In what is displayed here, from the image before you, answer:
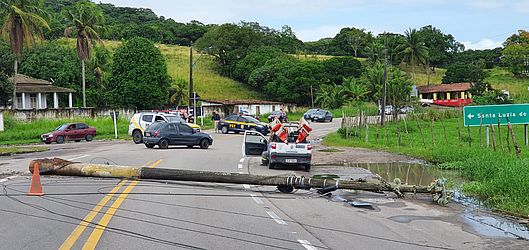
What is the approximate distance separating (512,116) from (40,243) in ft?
74.0

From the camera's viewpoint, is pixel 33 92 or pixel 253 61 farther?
pixel 253 61

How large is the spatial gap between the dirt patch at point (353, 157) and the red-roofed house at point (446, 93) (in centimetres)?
6269

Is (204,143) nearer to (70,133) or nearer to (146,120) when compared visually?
(146,120)

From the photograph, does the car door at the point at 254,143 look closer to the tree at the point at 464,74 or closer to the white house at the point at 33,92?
the white house at the point at 33,92

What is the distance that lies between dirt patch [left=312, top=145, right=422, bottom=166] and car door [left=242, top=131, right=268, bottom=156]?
2.31m

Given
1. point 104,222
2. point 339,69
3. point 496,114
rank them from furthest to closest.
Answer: point 339,69, point 496,114, point 104,222

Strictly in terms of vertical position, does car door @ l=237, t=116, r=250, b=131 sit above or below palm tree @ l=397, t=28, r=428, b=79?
below

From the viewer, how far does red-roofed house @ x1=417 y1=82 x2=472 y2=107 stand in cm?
9094

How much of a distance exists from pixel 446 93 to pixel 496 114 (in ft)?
240

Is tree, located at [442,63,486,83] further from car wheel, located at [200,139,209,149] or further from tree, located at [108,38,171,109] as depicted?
car wheel, located at [200,139,209,149]

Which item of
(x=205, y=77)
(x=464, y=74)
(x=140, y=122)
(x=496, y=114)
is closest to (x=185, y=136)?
(x=140, y=122)

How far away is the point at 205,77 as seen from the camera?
10319 centimetres

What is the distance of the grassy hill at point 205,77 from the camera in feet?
305

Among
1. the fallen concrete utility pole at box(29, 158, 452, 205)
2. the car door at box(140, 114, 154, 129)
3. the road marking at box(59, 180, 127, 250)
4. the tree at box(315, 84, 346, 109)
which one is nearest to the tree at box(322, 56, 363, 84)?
the tree at box(315, 84, 346, 109)
